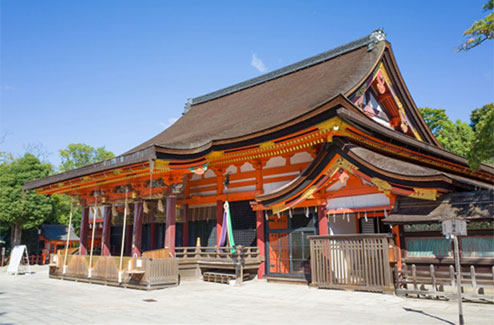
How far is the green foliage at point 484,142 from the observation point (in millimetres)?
7367

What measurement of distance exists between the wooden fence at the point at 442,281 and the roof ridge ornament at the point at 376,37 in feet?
32.6

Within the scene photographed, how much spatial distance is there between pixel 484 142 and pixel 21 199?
93.6 ft

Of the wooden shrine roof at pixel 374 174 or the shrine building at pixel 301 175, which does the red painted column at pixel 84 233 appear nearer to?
the shrine building at pixel 301 175

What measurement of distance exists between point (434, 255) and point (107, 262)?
10.7 meters

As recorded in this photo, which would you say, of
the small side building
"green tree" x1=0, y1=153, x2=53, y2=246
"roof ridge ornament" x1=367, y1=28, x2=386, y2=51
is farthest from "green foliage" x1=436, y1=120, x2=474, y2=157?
"green tree" x1=0, y1=153, x2=53, y2=246

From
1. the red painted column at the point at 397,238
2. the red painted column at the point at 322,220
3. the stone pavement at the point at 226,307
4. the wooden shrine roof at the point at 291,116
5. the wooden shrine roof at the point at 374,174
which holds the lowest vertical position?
the stone pavement at the point at 226,307

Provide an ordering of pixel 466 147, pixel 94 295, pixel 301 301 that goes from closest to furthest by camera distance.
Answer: pixel 301 301 → pixel 94 295 → pixel 466 147

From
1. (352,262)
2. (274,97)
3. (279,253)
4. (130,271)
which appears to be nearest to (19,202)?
(130,271)

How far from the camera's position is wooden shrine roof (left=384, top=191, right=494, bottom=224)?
28.6 feet

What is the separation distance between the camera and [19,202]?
26.2 m

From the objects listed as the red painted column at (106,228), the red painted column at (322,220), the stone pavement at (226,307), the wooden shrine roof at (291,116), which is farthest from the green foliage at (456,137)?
the red painted column at (106,228)

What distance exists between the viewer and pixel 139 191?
15250 mm

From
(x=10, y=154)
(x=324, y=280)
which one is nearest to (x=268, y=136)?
(x=324, y=280)

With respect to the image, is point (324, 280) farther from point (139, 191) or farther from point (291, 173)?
point (139, 191)
